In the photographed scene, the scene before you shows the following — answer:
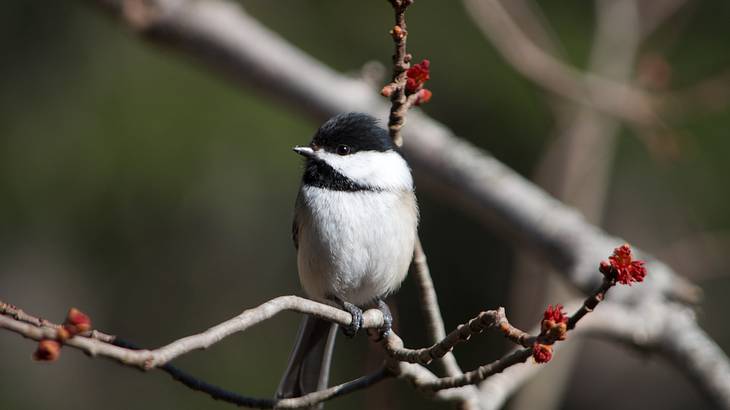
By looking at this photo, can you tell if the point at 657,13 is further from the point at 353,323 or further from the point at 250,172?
the point at 353,323

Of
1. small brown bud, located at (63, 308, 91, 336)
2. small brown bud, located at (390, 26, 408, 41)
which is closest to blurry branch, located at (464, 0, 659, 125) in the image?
small brown bud, located at (390, 26, 408, 41)

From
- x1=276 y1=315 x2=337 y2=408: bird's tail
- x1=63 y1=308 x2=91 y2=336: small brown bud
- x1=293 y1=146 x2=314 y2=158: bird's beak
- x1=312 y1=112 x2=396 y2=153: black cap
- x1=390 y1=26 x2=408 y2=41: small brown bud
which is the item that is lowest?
x1=63 y1=308 x2=91 y2=336: small brown bud

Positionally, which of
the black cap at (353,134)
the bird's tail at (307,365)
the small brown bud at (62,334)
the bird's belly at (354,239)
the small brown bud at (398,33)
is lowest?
the small brown bud at (62,334)

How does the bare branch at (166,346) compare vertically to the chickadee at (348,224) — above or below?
below

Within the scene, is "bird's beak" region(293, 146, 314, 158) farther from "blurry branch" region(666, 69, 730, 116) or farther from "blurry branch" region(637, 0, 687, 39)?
"blurry branch" region(637, 0, 687, 39)

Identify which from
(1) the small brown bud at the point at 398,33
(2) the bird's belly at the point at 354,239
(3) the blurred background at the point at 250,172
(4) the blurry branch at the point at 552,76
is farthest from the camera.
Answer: (3) the blurred background at the point at 250,172

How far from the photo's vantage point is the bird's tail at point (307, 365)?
212 cm

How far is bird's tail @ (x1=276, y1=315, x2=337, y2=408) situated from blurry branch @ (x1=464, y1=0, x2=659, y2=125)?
1.33 metres

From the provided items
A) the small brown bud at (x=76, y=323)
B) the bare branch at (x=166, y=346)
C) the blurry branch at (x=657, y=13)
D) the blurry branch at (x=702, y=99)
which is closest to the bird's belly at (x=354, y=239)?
the bare branch at (x=166, y=346)

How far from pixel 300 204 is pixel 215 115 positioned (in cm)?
162

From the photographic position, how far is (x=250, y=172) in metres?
3.61

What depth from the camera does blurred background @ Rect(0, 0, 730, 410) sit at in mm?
3443

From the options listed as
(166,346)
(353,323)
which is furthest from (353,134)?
(166,346)

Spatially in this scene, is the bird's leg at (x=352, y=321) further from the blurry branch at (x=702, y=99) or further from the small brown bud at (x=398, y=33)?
the blurry branch at (x=702, y=99)
